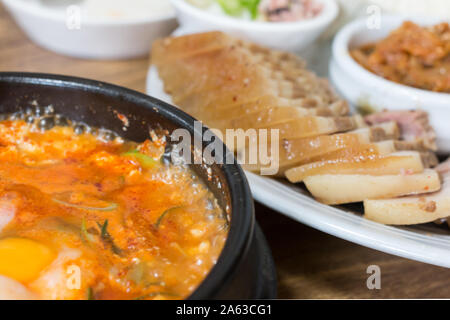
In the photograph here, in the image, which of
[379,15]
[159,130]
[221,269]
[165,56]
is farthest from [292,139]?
[379,15]

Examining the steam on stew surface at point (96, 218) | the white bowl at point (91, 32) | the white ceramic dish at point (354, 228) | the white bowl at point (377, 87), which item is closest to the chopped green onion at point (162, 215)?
the steam on stew surface at point (96, 218)

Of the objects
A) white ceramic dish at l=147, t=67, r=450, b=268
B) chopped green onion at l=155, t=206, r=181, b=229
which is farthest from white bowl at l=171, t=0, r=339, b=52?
chopped green onion at l=155, t=206, r=181, b=229

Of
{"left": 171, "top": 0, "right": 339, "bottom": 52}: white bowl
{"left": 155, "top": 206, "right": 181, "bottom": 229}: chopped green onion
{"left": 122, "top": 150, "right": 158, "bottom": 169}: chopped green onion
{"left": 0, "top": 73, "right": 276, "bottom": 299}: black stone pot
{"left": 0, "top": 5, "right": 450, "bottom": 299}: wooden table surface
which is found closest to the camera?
{"left": 0, "top": 73, "right": 276, "bottom": 299}: black stone pot

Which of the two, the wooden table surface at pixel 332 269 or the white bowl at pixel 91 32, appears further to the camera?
the white bowl at pixel 91 32

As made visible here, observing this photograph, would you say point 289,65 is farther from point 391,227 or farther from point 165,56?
point 391,227

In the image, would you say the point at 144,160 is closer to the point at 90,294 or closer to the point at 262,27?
the point at 90,294

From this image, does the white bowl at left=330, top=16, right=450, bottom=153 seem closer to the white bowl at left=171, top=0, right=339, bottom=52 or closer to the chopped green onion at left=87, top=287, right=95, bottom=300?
the white bowl at left=171, top=0, right=339, bottom=52

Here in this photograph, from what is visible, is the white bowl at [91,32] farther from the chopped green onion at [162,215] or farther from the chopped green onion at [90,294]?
the chopped green onion at [90,294]
